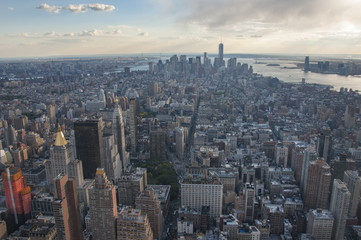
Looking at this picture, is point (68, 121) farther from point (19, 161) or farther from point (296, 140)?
point (296, 140)

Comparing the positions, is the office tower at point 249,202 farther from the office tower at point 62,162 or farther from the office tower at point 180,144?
the office tower at point 180,144

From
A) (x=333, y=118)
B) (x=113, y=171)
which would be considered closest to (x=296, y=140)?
(x=333, y=118)

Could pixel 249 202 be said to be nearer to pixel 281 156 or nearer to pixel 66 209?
pixel 281 156

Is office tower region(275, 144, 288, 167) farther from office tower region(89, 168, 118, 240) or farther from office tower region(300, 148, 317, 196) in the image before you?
office tower region(89, 168, 118, 240)

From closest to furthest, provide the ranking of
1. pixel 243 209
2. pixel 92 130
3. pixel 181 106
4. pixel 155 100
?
pixel 243 209, pixel 92 130, pixel 181 106, pixel 155 100

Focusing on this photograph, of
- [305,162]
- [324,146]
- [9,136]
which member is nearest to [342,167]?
[305,162]

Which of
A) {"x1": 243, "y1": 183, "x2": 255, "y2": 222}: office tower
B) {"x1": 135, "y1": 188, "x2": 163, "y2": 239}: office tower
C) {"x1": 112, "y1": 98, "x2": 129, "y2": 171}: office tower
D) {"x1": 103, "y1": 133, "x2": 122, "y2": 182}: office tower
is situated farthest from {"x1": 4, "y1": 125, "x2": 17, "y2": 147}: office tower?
{"x1": 243, "y1": 183, "x2": 255, "y2": 222}: office tower
